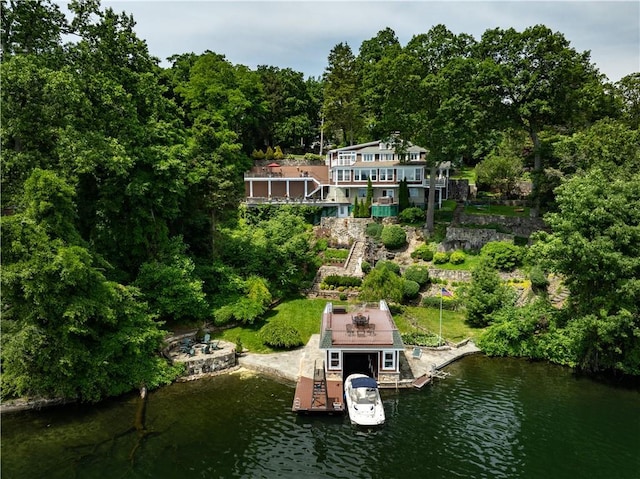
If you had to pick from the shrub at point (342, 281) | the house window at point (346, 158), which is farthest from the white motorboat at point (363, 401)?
the house window at point (346, 158)

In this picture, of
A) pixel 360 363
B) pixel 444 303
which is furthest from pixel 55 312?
pixel 444 303

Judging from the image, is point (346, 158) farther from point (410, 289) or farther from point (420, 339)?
point (420, 339)

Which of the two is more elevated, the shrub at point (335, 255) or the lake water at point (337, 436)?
the shrub at point (335, 255)

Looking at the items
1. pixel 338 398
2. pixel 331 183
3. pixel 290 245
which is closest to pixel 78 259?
pixel 338 398

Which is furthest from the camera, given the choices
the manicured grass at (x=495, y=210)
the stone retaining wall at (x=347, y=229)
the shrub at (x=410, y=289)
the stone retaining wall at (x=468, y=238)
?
the manicured grass at (x=495, y=210)

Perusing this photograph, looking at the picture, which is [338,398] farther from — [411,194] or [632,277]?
[411,194]

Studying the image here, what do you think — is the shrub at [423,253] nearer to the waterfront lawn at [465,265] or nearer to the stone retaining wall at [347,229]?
the waterfront lawn at [465,265]
